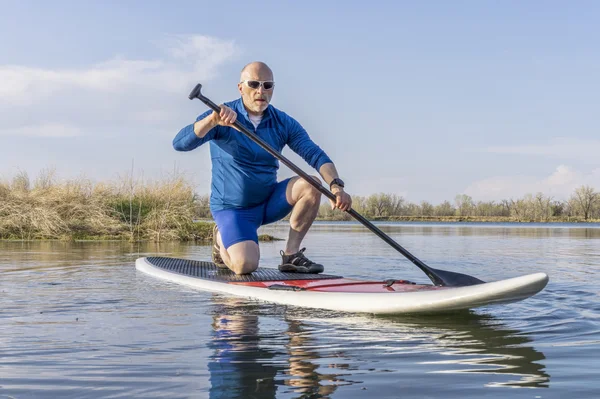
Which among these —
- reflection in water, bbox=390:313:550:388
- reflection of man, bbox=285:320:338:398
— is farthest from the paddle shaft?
reflection of man, bbox=285:320:338:398

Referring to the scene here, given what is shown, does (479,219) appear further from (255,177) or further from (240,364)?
(240,364)

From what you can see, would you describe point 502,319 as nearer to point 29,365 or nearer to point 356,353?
point 356,353

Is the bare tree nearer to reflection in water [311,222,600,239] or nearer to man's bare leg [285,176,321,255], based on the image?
reflection in water [311,222,600,239]

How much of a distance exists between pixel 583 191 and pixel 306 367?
58.0m

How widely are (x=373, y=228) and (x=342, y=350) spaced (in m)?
2.11

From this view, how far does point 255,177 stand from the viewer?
5.48 m

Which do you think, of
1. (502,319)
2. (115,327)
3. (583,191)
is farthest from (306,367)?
(583,191)

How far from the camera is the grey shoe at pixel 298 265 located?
17.7 feet

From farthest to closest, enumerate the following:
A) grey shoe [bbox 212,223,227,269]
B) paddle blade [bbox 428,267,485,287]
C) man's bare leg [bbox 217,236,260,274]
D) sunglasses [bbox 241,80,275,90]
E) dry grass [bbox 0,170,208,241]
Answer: dry grass [bbox 0,170,208,241]
grey shoe [bbox 212,223,227,269]
man's bare leg [bbox 217,236,260,274]
sunglasses [bbox 241,80,275,90]
paddle blade [bbox 428,267,485,287]

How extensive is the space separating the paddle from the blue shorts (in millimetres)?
512

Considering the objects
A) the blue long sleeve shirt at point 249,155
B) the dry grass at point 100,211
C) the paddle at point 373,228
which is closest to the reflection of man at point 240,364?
the paddle at point 373,228

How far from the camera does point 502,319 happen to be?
147 inches

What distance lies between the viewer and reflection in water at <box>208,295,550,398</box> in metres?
2.34

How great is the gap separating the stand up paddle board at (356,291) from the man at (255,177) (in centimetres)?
30
